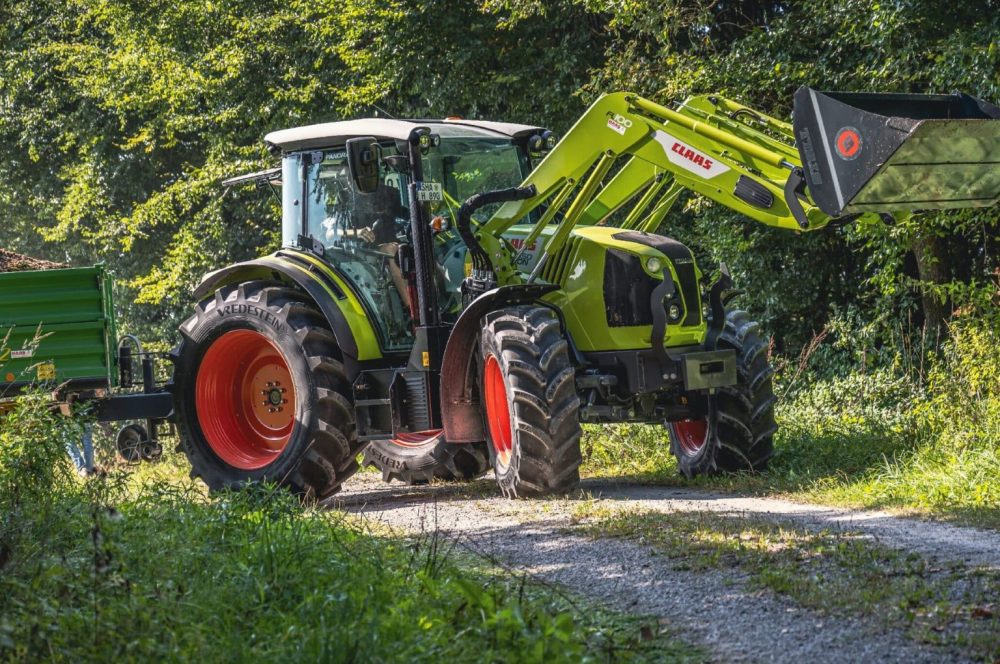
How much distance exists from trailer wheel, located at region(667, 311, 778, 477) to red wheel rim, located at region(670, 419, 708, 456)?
21 centimetres

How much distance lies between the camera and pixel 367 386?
10305 millimetres

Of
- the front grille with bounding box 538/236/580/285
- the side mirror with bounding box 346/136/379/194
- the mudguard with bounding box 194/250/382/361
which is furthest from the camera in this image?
the mudguard with bounding box 194/250/382/361

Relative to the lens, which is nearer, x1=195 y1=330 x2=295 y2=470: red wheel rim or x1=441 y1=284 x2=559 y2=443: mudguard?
x1=441 y1=284 x2=559 y2=443: mudguard

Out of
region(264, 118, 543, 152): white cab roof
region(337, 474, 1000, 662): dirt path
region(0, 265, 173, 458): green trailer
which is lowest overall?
region(337, 474, 1000, 662): dirt path

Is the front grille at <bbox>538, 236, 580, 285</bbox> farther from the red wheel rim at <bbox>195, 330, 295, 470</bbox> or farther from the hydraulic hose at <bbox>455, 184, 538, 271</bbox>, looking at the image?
the red wheel rim at <bbox>195, 330, 295, 470</bbox>

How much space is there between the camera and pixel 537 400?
357 inches

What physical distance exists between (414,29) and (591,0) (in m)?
4.01

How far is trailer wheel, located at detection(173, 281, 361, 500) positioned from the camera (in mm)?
10070

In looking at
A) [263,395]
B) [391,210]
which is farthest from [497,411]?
[263,395]

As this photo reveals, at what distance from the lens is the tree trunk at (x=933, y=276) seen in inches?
521

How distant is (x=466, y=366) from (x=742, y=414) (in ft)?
7.04

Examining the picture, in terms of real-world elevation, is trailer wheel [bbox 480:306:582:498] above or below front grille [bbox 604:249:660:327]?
below

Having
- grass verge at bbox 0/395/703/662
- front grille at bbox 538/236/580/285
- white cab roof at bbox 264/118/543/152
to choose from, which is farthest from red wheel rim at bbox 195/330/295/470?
grass verge at bbox 0/395/703/662

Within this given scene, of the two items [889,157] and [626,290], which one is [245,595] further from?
[626,290]
